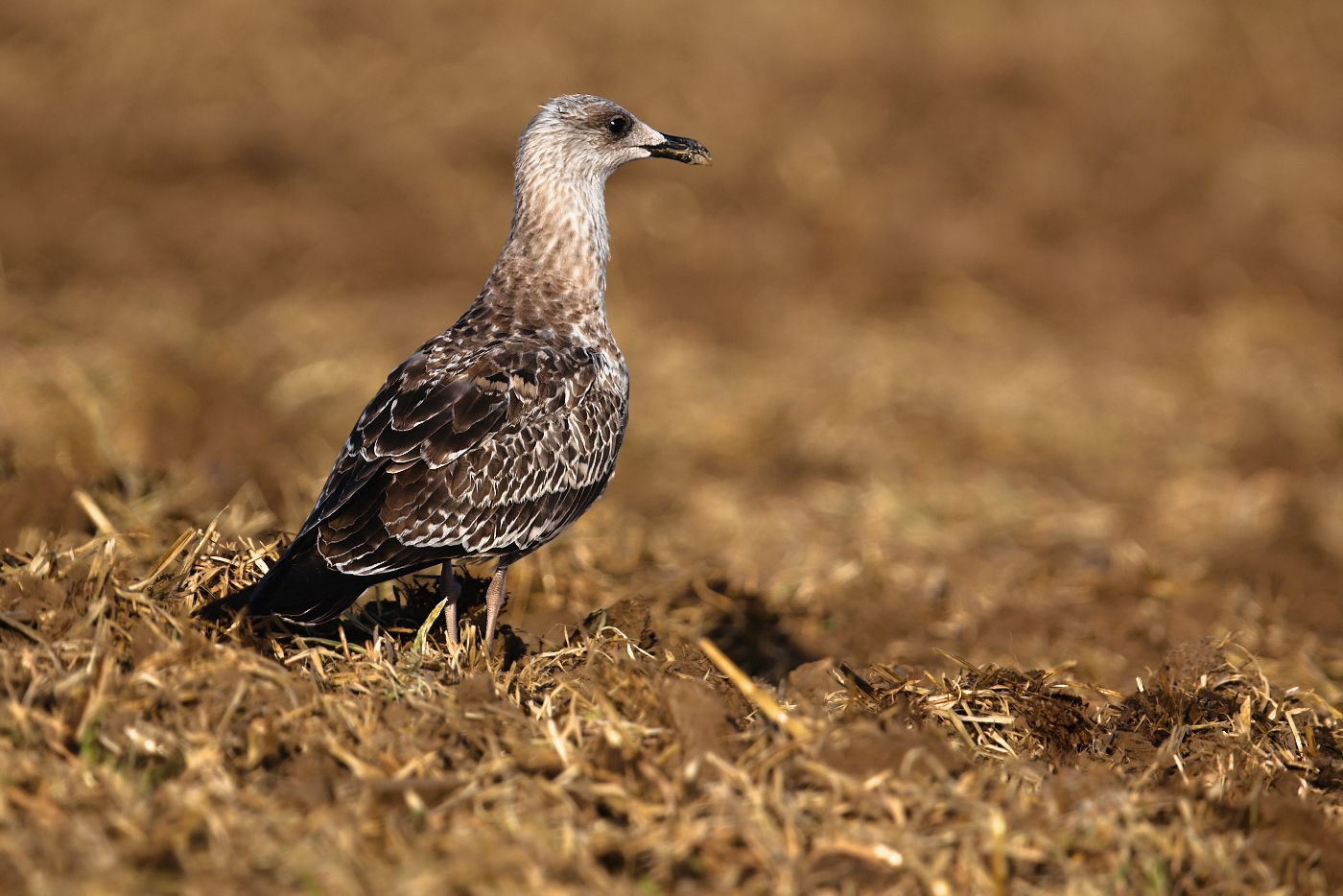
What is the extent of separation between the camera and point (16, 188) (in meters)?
13.5

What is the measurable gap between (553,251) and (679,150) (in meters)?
0.96

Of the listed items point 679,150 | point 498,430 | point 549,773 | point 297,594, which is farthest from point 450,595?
point 679,150

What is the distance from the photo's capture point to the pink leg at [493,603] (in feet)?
16.4

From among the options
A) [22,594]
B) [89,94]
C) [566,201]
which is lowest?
[22,594]

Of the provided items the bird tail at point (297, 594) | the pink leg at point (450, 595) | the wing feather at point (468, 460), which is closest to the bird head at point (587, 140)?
the wing feather at point (468, 460)

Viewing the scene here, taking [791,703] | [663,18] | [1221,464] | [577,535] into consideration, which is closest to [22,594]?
[791,703]

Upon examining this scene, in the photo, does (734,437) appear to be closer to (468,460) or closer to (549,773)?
(468,460)

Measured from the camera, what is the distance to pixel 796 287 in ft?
45.7

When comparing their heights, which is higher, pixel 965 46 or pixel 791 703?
pixel 965 46

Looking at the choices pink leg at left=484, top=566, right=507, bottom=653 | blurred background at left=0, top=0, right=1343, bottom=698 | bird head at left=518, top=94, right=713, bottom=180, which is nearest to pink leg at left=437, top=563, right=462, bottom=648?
pink leg at left=484, top=566, right=507, bottom=653

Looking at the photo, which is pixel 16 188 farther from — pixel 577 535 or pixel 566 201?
pixel 566 201

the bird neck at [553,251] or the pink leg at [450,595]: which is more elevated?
the bird neck at [553,251]

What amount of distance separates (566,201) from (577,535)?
2.46m

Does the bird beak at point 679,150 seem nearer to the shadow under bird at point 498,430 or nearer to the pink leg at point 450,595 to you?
the shadow under bird at point 498,430
